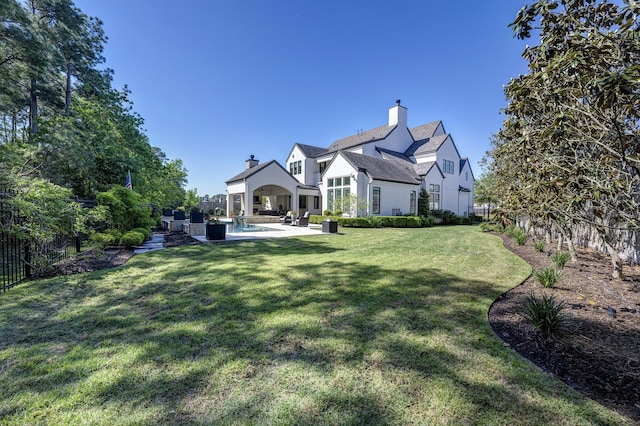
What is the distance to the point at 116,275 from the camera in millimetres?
5859

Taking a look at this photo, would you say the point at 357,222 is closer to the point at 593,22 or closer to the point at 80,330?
the point at 593,22

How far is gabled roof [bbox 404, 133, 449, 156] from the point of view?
28484mm

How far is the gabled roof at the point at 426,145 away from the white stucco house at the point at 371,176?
0.34 feet

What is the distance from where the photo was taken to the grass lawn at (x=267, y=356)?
2.00m

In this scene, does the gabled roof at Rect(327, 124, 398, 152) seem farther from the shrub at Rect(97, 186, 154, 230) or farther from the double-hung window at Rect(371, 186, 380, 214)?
Result: the shrub at Rect(97, 186, 154, 230)

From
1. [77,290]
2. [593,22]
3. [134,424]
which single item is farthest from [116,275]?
[593,22]

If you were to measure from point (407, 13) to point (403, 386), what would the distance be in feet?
49.5

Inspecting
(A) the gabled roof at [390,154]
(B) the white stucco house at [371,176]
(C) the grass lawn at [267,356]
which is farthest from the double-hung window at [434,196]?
(C) the grass lawn at [267,356]

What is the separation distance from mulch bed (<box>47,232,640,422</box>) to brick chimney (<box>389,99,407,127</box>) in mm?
27051

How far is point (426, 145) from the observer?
97.7ft

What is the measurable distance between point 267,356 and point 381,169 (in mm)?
21893

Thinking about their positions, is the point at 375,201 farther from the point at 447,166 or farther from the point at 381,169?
the point at 447,166

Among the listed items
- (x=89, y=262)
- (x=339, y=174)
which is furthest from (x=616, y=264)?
(x=339, y=174)

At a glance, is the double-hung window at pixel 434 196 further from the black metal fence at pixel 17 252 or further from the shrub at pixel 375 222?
the black metal fence at pixel 17 252
